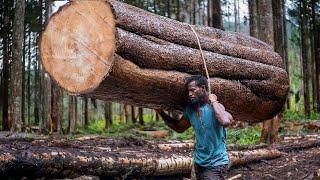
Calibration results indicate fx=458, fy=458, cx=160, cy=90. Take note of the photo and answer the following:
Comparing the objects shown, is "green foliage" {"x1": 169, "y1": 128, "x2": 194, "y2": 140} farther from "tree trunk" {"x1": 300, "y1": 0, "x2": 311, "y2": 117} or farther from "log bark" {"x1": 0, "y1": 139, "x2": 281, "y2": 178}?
"tree trunk" {"x1": 300, "y1": 0, "x2": 311, "y2": 117}

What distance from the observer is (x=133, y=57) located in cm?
464

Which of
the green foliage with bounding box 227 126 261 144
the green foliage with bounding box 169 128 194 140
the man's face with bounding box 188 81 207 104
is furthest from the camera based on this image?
the green foliage with bounding box 169 128 194 140

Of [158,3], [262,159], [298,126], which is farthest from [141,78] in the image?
[158,3]

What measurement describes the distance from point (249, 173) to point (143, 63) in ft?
12.6

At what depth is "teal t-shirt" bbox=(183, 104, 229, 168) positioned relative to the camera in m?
4.48

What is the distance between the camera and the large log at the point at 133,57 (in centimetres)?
456

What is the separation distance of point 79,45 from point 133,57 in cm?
61

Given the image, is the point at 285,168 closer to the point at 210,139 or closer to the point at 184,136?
the point at 210,139

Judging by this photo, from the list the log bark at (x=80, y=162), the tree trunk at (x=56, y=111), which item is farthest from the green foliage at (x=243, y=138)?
the tree trunk at (x=56, y=111)

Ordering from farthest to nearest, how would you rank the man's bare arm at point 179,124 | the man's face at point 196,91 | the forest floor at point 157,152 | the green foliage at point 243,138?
the green foliage at point 243,138
the forest floor at point 157,152
the man's bare arm at point 179,124
the man's face at point 196,91

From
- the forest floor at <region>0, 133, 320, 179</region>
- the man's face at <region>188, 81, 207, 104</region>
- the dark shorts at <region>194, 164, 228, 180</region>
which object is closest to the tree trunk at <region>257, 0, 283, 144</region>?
the forest floor at <region>0, 133, 320, 179</region>

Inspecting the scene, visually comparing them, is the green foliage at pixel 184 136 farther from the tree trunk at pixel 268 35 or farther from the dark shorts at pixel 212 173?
the dark shorts at pixel 212 173

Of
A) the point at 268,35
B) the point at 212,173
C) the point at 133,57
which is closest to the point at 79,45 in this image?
the point at 133,57

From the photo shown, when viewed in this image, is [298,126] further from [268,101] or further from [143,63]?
[143,63]
